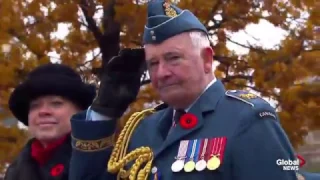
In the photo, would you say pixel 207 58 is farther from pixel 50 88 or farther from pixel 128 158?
pixel 50 88

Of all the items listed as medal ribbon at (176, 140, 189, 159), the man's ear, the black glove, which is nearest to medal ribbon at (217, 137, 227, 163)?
medal ribbon at (176, 140, 189, 159)

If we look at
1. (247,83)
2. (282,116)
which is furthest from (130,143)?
(247,83)

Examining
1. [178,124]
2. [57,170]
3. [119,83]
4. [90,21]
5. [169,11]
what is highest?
[169,11]

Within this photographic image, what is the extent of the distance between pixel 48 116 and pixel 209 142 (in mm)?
1028

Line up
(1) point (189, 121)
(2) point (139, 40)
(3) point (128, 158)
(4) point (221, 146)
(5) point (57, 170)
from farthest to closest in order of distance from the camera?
(2) point (139, 40) → (5) point (57, 170) → (3) point (128, 158) → (1) point (189, 121) → (4) point (221, 146)

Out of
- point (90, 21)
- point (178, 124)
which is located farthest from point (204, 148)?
point (90, 21)

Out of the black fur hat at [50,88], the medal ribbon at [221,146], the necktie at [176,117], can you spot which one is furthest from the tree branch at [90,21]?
the medal ribbon at [221,146]

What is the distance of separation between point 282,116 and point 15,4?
2.10 meters

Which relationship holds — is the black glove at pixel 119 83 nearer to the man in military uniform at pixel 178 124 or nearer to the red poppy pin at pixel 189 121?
the man in military uniform at pixel 178 124

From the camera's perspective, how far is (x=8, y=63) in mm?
5043

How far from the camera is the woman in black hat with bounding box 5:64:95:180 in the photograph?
3096mm

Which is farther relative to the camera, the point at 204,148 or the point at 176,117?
the point at 176,117

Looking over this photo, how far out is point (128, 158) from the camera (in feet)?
8.14

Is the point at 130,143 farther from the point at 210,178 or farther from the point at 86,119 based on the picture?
the point at 210,178
